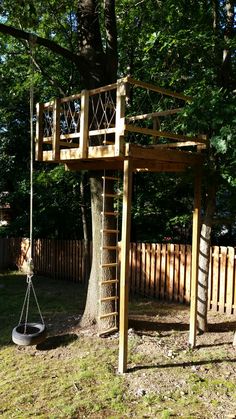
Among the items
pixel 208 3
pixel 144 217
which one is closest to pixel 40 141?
pixel 208 3

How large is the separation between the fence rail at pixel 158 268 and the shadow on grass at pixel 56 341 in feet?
11.4

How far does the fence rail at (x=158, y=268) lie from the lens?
8.76 meters

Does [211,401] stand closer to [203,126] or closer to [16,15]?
[203,126]

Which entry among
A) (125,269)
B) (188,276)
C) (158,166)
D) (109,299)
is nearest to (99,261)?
(109,299)

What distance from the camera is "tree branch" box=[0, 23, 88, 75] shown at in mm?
6504

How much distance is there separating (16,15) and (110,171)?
12.1 ft

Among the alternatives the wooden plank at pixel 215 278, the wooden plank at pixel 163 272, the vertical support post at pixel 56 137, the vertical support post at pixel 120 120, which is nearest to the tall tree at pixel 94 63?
the vertical support post at pixel 56 137

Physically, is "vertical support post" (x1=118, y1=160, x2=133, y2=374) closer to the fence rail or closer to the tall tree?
the tall tree

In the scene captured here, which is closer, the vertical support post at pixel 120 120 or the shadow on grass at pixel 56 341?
the vertical support post at pixel 120 120

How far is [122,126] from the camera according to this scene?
5.18 metres

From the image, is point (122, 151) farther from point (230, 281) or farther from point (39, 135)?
point (230, 281)

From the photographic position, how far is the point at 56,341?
22.2ft

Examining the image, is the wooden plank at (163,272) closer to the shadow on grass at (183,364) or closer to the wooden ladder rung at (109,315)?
the wooden ladder rung at (109,315)

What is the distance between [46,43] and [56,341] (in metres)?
4.84
